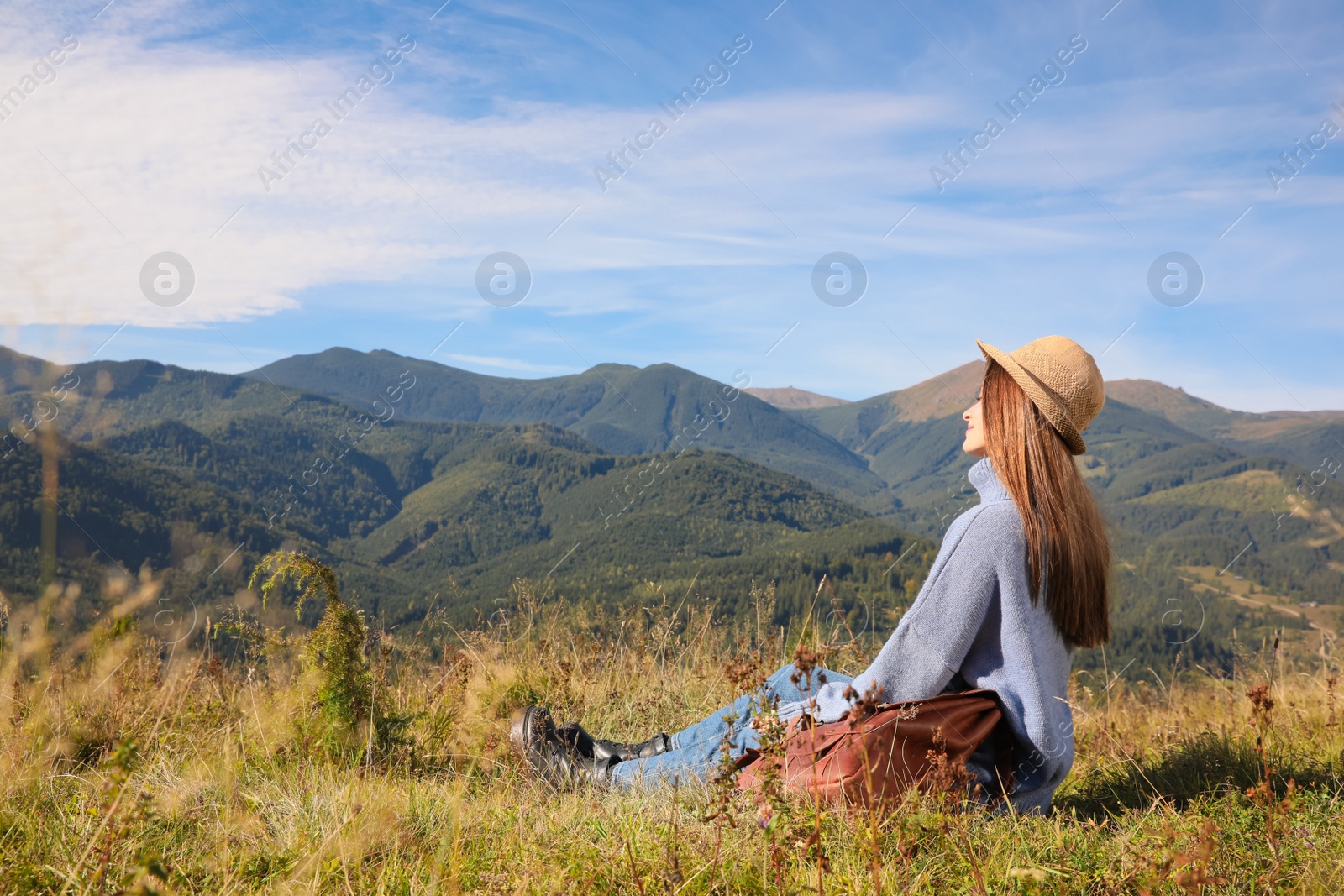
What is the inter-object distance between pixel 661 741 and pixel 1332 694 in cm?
363

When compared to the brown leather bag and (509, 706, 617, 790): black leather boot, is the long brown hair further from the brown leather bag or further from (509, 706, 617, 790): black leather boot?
(509, 706, 617, 790): black leather boot

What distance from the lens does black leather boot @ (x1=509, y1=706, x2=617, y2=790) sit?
318cm

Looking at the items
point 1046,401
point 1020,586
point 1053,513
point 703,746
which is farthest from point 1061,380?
point 703,746

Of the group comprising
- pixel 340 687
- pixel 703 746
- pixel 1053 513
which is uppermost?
pixel 1053 513

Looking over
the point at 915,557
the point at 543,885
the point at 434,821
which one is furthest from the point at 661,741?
the point at 915,557

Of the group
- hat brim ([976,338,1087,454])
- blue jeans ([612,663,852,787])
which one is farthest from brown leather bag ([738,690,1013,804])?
hat brim ([976,338,1087,454])

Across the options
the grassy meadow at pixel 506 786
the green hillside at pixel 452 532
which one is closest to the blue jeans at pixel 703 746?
the grassy meadow at pixel 506 786

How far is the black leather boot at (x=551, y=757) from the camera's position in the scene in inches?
125

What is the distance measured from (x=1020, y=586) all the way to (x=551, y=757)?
6.31 ft

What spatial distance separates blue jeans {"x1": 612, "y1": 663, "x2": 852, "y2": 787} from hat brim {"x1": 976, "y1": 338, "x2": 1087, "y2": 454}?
119 centimetres

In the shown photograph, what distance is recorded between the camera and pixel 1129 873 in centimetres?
196

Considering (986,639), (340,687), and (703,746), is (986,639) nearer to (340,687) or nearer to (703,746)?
(703,746)

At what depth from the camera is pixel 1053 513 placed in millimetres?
2600

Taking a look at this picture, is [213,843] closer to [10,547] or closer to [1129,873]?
[1129,873]
